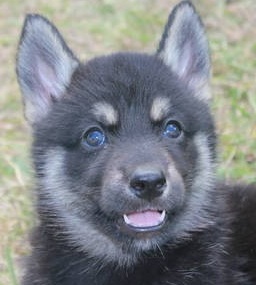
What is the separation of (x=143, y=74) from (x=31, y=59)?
749mm

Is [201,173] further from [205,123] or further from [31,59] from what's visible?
[31,59]

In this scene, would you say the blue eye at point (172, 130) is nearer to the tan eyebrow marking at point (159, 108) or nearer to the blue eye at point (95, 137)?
the tan eyebrow marking at point (159, 108)

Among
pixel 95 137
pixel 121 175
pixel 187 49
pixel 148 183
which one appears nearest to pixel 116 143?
pixel 95 137

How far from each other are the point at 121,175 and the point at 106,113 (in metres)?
0.43

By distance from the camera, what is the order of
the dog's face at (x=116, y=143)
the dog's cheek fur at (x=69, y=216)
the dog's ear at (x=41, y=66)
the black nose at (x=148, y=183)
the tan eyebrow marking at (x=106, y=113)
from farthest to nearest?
the dog's ear at (x=41, y=66)
the dog's cheek fur at (x=69, y=216)
the tan eyebrow marking at (x=106, y=113)
the dog's face at (x=116, y=143)
the black nose at (x=148, y=183)

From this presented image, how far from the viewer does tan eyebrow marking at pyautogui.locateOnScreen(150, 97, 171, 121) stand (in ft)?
14.8

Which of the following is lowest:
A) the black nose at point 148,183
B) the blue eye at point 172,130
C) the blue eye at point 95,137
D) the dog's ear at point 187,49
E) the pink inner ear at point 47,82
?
the black nose at point 148,183

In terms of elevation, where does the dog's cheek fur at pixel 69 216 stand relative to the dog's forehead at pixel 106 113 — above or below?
below

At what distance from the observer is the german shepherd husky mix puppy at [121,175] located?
4.37 meters

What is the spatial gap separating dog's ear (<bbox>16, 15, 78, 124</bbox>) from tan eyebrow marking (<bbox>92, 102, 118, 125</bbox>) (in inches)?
17.8

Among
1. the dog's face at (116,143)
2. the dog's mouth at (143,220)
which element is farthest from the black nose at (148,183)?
the dog's mouth at (143,220)

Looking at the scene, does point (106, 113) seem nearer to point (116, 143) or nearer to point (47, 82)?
point (116, 143)

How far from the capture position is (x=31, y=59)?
4.98m

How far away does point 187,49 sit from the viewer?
512 centimetres
